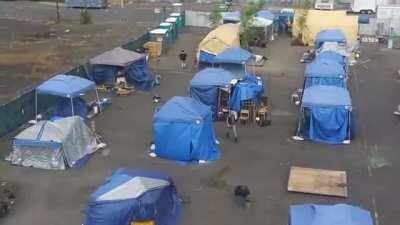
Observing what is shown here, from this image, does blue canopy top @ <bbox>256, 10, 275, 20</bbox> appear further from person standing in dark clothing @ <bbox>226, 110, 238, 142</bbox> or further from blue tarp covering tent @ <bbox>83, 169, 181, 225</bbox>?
blue tarp covering tent @ <bbox>83, 169, 181, 225</bbox>

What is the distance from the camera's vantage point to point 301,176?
16.0 metres

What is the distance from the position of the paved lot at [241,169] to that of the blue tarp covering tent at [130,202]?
101 centimetres

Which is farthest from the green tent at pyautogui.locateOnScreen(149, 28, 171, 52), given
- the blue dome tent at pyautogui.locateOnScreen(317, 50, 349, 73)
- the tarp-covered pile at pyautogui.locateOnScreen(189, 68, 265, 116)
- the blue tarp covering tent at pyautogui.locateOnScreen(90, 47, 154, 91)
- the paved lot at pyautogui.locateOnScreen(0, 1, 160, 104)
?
the tarp-covered pile at pyautogui.locateOnScreen(189, 68, 265, 116)

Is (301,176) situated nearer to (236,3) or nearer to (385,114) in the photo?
(385,114)

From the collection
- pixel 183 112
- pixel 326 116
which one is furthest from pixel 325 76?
pixel 183 112

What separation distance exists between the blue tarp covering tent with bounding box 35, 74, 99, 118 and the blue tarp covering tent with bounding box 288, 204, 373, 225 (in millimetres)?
11922

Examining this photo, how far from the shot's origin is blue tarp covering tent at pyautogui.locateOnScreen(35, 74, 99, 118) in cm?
2025

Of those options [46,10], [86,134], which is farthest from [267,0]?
[86,134]

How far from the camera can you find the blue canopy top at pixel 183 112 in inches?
675

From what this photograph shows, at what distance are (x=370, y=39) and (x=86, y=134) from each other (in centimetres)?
2498

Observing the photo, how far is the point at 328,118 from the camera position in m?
18.8

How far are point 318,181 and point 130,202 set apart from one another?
5.97m

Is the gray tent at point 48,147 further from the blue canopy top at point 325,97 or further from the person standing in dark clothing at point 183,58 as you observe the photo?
the person standing in dark clothing at point 183,58

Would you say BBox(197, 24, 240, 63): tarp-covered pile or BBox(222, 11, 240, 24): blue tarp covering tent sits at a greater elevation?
BBox(222, 11, 240, 24): blue tarp covering tent
